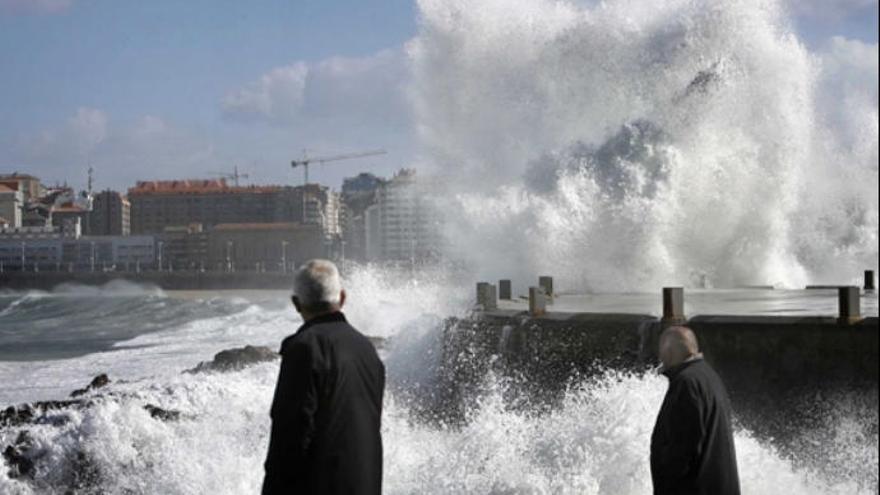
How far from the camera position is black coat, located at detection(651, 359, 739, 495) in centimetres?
488

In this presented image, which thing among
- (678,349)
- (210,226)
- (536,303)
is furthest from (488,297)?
(210,226)

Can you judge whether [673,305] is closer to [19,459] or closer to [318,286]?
[19,459]

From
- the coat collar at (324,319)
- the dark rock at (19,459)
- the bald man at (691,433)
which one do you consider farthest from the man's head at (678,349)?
the dark rock at (19,459)

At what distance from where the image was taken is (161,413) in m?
13.6

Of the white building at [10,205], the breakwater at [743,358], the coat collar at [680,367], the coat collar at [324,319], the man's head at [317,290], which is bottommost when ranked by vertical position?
the breakwater at [743,358]

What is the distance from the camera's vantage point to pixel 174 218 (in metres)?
134

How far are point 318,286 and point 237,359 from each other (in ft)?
52.4

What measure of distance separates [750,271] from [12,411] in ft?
60.7

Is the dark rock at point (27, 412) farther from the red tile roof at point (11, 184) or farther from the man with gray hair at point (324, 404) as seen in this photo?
the man with gray hair at point (324, 404)

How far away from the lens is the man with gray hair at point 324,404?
420cm

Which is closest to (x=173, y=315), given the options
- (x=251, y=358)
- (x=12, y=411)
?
(x=251, y=358)

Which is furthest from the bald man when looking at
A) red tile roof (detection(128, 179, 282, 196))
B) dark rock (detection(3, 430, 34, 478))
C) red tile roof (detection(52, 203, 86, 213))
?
red tile roof (detection(128, 179, 282, 196))

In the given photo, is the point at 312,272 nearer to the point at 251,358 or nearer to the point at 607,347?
the point at 607,347

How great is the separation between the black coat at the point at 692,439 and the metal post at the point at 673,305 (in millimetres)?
6448
